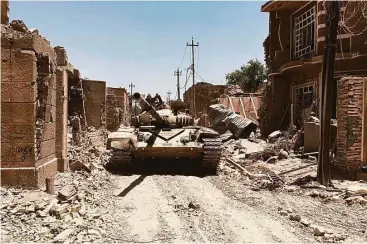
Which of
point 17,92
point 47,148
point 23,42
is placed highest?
point 23,42

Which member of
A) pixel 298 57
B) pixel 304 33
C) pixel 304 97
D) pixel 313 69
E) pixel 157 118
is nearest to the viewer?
pixel 157 118

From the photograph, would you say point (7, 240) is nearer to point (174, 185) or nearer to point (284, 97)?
point (174, 185)

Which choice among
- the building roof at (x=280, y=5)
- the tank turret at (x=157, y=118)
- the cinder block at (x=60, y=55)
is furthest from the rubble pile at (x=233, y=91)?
the cinder block at (x=60, y=55)

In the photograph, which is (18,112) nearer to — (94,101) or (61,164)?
(61,164)

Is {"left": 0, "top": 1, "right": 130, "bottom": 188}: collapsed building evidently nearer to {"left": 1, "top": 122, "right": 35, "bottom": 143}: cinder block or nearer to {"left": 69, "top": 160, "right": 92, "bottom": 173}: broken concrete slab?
{"left": 1, "top": 122, "right": 35, "bottom": 143}: cinder block

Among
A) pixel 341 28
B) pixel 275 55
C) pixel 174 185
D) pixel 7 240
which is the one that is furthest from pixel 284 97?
pixel 7 240

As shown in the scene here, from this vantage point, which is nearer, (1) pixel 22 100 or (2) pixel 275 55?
Result: (1) pixel 22 100

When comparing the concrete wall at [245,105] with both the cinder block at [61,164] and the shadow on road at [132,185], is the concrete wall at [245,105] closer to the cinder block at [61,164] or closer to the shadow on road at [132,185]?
the shadow on road at [132,185]

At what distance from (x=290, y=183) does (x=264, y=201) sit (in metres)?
1.97

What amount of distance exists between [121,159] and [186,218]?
4479 millimetres

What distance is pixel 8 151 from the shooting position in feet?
19.5

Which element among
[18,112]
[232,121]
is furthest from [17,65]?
[232,121]

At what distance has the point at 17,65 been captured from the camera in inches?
234

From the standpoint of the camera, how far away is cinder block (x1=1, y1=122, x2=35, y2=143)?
19.5 feet
